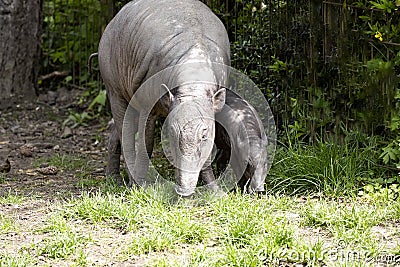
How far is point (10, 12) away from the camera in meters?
10.5

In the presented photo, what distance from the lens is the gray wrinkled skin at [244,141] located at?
6.18m

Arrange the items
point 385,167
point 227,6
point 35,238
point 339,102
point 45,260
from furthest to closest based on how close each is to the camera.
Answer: point 227,6, point 339,102, point 385,167, point 35,238, point 45,260

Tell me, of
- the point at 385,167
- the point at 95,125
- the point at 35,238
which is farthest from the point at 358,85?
the point at 95,125

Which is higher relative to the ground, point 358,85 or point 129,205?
point 358,85

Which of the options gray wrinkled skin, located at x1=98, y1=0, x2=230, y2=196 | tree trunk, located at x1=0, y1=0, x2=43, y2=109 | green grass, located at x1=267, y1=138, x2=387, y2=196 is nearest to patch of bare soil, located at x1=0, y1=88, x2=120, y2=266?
tree trunk, located at x1=0, y1=0, x2=43, y2=109

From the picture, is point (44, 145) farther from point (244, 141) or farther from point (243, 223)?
point (243, 223)

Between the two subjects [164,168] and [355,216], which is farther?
[164,168]

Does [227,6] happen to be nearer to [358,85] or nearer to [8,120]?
[358,85]

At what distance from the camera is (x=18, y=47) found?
10695mm

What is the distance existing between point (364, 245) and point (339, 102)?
217 cm

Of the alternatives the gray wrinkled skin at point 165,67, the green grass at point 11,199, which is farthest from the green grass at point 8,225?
the gray wrinkled skin at point 165,67

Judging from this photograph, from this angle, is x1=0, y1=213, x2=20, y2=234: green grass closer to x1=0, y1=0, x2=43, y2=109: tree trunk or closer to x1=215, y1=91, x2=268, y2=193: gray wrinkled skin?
x1=215, y1=91, x2=268, y2=193: gray wrinkled skin

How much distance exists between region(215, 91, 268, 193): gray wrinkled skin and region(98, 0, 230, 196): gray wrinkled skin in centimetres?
27

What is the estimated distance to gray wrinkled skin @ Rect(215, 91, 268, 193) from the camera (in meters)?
6.18
